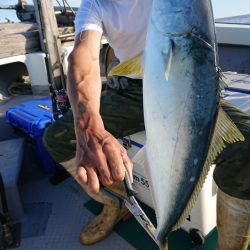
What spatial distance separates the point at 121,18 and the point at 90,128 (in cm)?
107

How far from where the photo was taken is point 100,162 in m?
1.17

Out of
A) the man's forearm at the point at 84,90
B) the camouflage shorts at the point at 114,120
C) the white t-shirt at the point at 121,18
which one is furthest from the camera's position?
the camouflage shorts at the point at 114,120

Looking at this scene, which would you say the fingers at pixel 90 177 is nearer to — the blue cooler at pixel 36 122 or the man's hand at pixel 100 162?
the man's hand at pixel 100 162

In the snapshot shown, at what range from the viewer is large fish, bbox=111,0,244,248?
3.72 feet

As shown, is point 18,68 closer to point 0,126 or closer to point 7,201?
point 0,126

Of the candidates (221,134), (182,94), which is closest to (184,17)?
(182,94)

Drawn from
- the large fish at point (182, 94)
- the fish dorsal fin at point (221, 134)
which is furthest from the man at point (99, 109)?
the fish dorsal fin at point (221, 134)

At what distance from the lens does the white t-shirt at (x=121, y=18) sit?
208cm

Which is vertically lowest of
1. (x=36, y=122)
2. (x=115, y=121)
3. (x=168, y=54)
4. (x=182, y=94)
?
(x=36, y=122)

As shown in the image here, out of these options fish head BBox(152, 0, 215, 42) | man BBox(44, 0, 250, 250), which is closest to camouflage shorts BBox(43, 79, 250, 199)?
man BBox(44, 0, 250, 250)

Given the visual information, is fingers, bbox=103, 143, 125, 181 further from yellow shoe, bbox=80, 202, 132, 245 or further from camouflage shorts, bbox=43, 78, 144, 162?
yellow shoe, bbox=80, 202, 132, 245

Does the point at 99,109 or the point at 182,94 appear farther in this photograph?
the point at 99,109

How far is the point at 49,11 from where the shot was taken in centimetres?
423

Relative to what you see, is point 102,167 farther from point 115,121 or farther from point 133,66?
point 115,121
